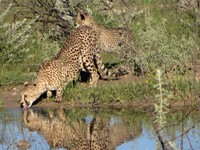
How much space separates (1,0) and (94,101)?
4799mm

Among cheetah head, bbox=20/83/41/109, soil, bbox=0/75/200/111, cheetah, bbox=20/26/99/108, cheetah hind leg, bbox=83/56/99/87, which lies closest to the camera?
soil, bbox=0/75/200/111

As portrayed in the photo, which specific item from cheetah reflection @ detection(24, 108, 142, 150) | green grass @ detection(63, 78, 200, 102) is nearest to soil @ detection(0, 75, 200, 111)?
green grass @ detection(63, 78, 200, 102)

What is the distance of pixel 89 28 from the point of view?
1459 centimetres

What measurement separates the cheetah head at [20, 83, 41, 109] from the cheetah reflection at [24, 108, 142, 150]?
0.86 meters

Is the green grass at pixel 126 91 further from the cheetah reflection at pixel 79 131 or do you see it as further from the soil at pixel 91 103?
the cheetah reflection at pixel 79 131

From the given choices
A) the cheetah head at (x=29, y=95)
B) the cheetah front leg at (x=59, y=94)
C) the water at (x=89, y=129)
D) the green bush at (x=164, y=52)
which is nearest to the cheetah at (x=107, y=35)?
the green bush at (x=164, y=52)

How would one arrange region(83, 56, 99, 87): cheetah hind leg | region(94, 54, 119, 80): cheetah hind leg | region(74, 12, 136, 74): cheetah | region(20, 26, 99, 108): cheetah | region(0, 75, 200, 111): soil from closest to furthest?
region(0, 75, 200, 111): soil < region(20, 26, 99, 108): cheetah < region(83, 56, 99, 87): cheetah hind leg < region(94, 54, 119, 80): cheetah hind leg < region(74, 12, 136, 74): cheetah

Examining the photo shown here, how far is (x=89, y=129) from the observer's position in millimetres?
10945

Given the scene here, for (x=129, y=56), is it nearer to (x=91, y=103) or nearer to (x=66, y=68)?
(x=66, y=68)

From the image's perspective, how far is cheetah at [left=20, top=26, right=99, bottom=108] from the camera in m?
13.6

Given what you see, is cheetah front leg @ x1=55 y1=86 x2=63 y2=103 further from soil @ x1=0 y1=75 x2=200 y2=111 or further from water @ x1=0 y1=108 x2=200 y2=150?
Answer: water @ x1=0 y1=108 x2=200 y2=150

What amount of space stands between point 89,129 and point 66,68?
3.04 meters

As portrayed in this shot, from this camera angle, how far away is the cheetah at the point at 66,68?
13.6 meters

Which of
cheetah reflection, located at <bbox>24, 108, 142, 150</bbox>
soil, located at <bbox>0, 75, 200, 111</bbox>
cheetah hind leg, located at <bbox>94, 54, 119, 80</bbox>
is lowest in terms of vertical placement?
cheetah reflection, located at <bbox>24, 108, 142, 150</bbox>
